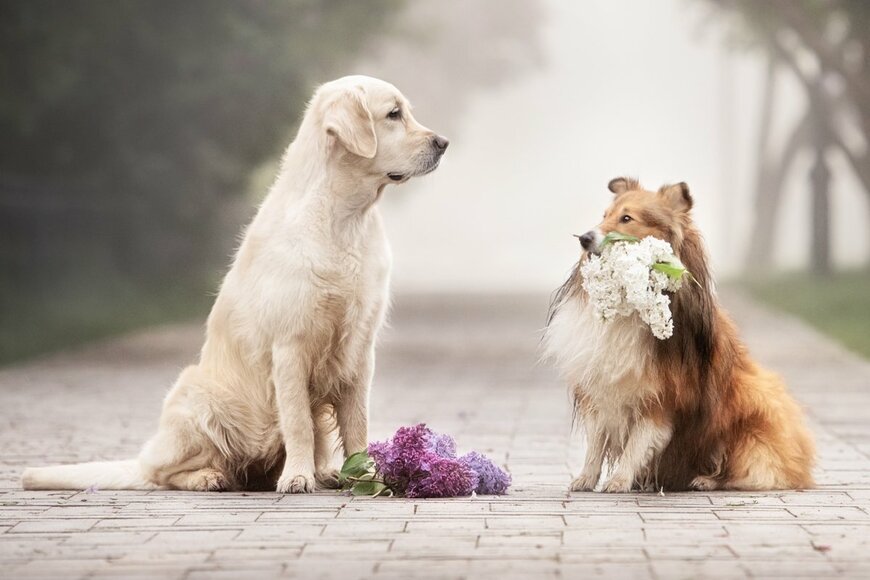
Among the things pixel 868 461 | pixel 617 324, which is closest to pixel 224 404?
pixel 617 324

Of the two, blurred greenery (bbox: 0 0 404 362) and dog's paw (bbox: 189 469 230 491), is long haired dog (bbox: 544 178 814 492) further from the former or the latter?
blurred greenery (bbox: 0 0 404 362)

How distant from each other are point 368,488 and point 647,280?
5.98 ft

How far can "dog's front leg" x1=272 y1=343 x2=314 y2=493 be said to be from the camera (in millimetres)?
7734

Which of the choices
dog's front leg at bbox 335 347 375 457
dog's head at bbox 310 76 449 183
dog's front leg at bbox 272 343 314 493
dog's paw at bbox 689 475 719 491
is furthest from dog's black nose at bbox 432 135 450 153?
dog's paw at bbox 689 475 719 491

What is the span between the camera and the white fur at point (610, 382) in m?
7.51

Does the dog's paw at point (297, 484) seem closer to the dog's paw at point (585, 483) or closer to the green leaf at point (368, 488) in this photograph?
the green leaf at point (368, 488)

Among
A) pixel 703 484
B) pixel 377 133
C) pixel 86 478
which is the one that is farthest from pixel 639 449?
pixel 86 478

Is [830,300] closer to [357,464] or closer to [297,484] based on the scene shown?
[357,464]

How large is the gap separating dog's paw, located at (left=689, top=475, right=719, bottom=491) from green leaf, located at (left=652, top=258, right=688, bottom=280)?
1.18m

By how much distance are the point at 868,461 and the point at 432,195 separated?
94.7m

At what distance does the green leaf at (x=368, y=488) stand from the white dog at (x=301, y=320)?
24cm

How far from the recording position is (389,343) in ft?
65.6

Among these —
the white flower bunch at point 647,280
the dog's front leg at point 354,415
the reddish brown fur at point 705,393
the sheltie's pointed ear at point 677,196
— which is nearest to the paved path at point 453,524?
the reddish brown fur at point 705,393

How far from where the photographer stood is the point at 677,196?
24.6 feet
